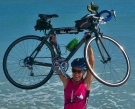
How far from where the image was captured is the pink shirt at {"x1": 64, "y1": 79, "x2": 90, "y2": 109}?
5152 mm

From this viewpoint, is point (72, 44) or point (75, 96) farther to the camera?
point (72, 44)

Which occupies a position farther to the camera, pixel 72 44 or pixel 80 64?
pixel 72 44

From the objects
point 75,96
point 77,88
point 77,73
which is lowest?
point 75,96

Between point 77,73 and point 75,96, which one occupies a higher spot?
point 77,73

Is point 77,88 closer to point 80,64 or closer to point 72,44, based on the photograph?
point 80,64

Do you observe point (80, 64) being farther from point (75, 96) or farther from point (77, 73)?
point (75, 96)

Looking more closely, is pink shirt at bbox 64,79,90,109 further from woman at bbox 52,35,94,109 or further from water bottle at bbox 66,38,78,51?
water bottle at bbox 66,38,78,51

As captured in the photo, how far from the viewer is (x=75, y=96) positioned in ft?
16.9

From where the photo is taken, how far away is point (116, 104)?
23312 millimetres

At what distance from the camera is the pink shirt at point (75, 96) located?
5.15 meters

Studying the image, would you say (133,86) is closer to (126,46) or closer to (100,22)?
(126,46)

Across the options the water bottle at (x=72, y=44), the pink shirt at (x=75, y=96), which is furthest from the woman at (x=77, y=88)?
the water bottle at (x=72, y=44)

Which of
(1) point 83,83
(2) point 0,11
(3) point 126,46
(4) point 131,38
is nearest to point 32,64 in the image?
(1) point 83,83

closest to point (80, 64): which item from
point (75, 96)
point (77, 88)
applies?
point (77, 88)
